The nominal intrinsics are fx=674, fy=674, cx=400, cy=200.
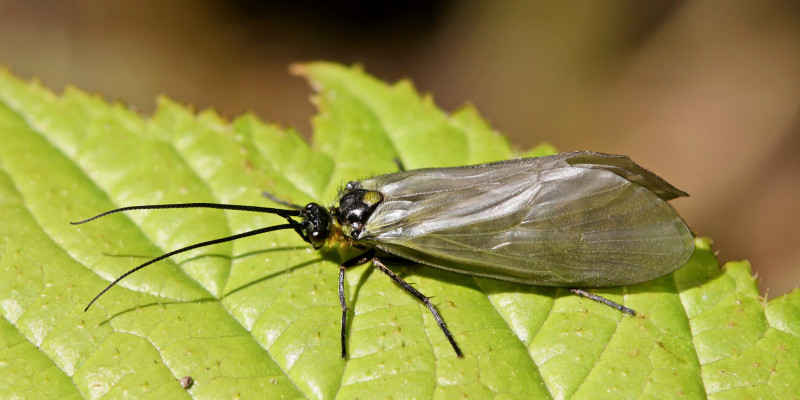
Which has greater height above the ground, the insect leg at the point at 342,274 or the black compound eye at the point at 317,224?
the black compound eye at the point at 317,224

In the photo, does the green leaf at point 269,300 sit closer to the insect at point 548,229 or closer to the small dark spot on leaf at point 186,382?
the small dark spot on leaf at point 186,382

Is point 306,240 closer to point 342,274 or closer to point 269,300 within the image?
point 342,274

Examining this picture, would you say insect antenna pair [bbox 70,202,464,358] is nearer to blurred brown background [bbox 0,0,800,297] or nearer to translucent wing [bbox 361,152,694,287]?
translucent wing [bbox 361,152,694,287]

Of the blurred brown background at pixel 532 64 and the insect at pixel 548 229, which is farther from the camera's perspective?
the blurred brown background at pixel 532 64

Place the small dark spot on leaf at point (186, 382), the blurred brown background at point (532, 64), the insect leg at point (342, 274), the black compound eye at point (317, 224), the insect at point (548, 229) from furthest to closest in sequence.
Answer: the blurred brown background at point (532, 64) < the black compound eye at point (317, 224) < the insect at point (548, 229) < the insect leg at point (342, 274) < the small dark spot on leaf at point (186, 382)

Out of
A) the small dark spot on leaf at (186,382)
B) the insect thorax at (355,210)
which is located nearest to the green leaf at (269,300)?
the small dark spot on leaf at (186,382)

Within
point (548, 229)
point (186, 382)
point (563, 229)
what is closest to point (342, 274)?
point (186, 382)

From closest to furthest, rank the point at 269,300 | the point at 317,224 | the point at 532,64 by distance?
the point at 269,300
the point at 317,224
the point at 532,64
